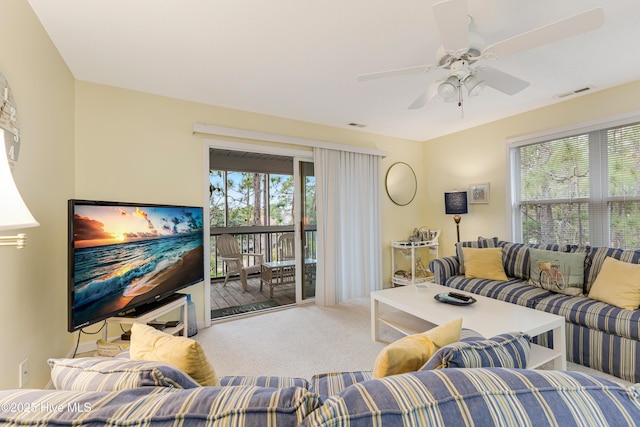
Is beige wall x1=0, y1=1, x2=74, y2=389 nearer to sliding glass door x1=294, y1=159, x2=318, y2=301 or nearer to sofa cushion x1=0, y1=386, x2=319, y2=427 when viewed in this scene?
sofa cushion x1=0, y1=386, x2=319, y2=427

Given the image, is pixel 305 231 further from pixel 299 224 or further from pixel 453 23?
pixel 453 23

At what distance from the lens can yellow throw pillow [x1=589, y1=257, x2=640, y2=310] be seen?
83.2 inches

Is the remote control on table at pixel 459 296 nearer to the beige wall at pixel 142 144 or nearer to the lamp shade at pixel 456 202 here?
the lamp shade at pixel 456 202

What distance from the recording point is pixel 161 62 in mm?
2311

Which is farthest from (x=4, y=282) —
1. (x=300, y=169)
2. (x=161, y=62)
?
(x=300, y=169)

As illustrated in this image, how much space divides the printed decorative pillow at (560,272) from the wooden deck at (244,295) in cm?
288

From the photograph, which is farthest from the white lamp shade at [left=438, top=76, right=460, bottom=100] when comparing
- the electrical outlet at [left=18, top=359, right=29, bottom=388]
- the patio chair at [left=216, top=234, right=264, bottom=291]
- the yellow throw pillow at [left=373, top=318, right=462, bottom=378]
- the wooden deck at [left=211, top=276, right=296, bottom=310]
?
the patio chair at [left=216, top=234, right=264, bottom=291]

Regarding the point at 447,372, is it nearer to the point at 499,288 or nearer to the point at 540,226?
the point at 499,288

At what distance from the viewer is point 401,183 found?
15.3 feet

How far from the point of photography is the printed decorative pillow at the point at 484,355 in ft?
2.63

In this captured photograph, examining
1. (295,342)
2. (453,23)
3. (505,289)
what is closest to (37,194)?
(295,342)

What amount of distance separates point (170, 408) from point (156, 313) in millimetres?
2152

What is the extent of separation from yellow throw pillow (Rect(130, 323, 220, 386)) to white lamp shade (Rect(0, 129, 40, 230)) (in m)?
0.56

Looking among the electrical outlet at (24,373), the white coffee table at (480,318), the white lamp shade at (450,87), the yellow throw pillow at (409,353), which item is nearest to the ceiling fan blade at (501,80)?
the white lamp shade at (450,87)
